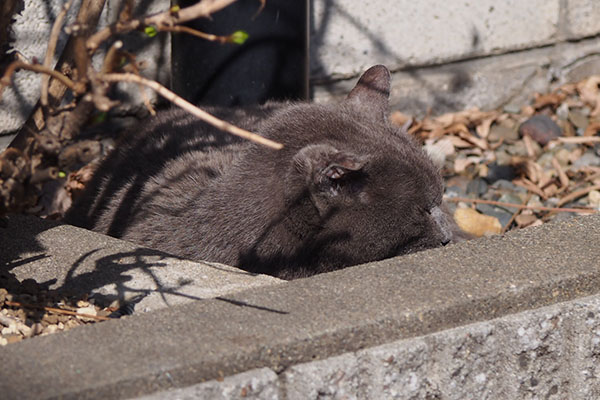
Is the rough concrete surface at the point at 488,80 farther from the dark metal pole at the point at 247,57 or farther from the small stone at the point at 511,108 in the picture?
the dark metal pole at the point at 247,57

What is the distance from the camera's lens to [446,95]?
512 cm

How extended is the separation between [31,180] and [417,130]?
125 inches

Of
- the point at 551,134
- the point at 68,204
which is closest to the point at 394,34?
the point at 551,134

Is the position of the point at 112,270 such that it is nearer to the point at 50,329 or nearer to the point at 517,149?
the point at 50,329

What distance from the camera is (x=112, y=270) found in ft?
8.79

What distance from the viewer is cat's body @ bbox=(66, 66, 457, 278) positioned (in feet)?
9.87

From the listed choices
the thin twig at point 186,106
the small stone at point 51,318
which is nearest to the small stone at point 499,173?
the small stone at point 51,318

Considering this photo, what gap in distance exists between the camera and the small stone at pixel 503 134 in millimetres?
5066

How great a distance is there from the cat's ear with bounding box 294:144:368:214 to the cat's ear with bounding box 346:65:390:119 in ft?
1.71

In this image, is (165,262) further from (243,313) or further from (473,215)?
(473,215)

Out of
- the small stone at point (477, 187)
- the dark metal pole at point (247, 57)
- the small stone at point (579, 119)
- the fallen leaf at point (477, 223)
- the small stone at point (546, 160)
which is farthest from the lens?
the small stone at point (579, 119)

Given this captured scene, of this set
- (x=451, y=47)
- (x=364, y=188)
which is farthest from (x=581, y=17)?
(x=364, y=188)

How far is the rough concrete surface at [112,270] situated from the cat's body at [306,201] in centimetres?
34

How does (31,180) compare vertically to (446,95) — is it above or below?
above
